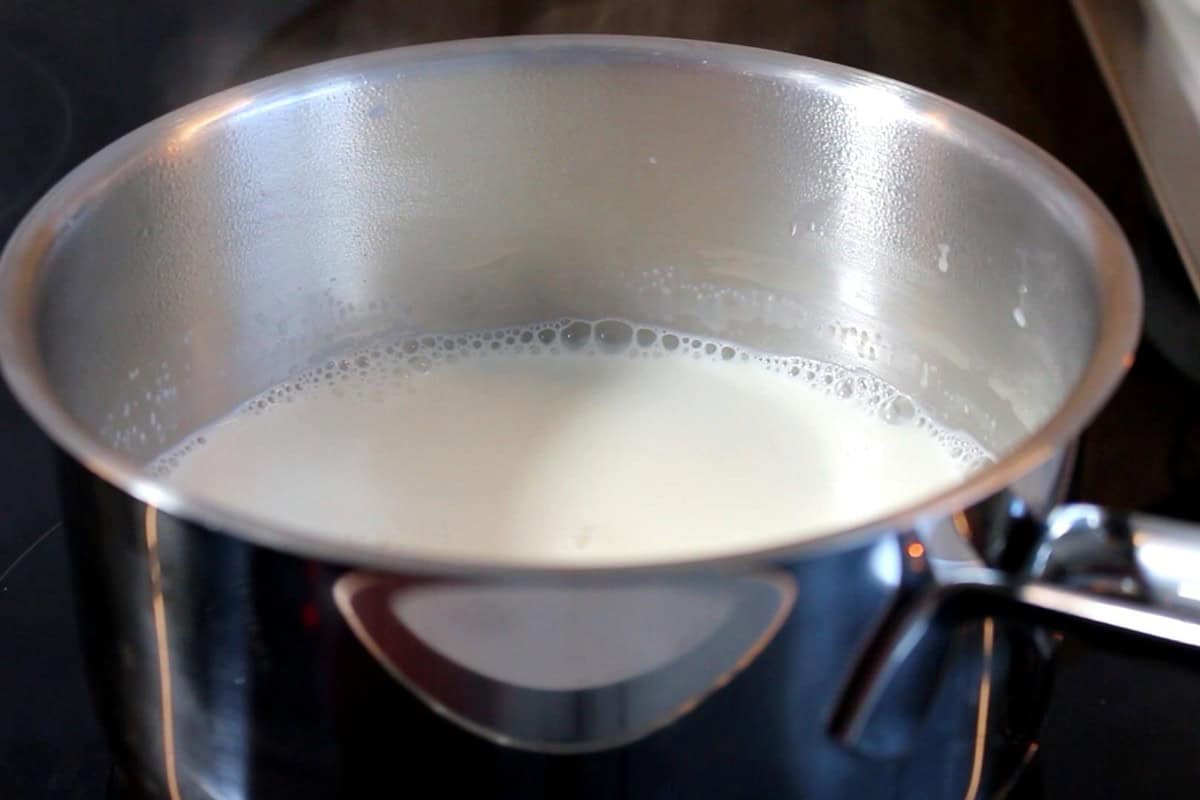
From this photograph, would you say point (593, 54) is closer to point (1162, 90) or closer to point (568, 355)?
point (568, 355)

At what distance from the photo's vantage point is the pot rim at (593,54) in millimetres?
335

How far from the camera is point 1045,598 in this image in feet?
1.21

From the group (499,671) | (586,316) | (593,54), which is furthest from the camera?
(586,316)

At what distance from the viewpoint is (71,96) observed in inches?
28.1

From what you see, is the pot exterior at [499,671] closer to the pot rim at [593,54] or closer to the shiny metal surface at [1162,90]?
the pot rim at [593,54]

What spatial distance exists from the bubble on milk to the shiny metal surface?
0.65ft

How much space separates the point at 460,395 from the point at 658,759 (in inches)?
13.2

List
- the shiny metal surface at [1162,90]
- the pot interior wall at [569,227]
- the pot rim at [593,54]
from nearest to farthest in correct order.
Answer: the pot rim at [593,54] < the pot interior wall at [569,227] < the shiny metal surface at [1162,90]

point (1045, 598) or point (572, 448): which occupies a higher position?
point (1045, 598)

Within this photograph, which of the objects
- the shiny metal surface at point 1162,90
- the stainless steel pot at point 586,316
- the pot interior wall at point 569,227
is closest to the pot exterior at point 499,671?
the stainless steel pot at point 586,316

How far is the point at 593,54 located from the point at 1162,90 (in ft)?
1.35

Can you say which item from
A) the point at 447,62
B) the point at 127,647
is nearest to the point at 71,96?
the point at 447,62

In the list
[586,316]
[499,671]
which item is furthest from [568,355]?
[499,671]

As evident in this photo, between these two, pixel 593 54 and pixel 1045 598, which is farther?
pixel 593 54
